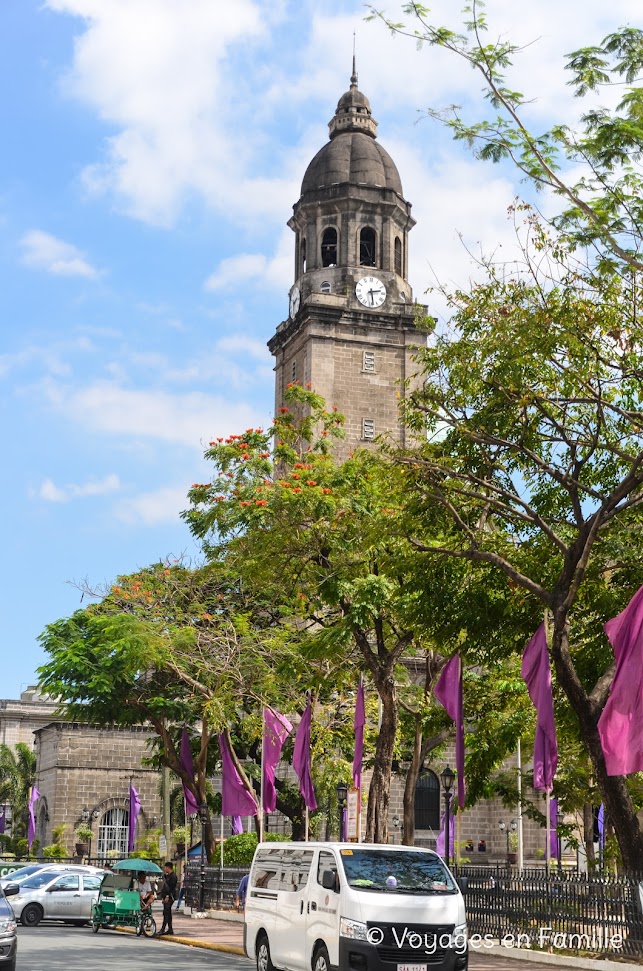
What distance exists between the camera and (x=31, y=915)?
30156mm

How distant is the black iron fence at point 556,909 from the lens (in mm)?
18062

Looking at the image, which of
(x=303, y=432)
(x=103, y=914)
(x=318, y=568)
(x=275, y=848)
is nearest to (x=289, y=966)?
(x=275, y=848)

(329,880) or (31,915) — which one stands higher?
(329,880)

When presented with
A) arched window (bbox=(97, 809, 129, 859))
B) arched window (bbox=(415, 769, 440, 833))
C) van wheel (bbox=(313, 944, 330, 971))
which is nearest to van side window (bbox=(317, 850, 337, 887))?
van wheel (bbox=(313, 944, 330, 971))

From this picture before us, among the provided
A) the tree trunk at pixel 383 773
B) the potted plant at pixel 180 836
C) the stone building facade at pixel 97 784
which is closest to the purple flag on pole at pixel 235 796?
the tree trunk at pixel 383 773

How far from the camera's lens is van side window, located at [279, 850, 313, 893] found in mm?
16219

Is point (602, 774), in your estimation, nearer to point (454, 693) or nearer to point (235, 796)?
point (454, 693)

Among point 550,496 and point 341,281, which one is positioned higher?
point 341,281

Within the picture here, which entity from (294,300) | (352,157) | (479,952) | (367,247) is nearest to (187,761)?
(479,952)

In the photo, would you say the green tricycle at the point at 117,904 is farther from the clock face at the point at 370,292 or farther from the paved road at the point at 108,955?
the clock face at the point at 370,292

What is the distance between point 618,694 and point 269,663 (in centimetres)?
1778

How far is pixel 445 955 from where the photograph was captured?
14.7 metres

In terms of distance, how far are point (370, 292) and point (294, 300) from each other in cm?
433

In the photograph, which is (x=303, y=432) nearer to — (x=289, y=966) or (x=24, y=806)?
(x=289, y=966)
